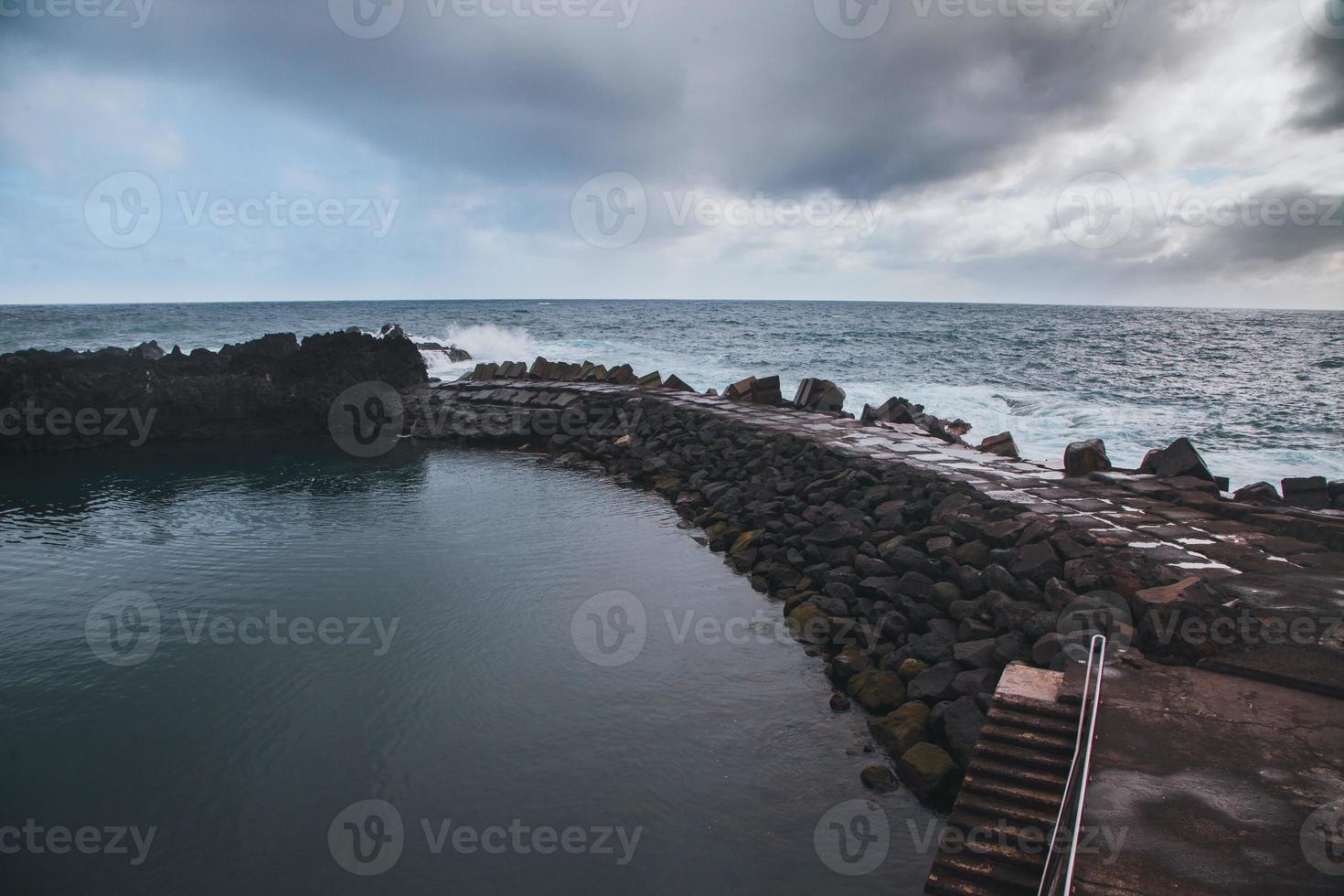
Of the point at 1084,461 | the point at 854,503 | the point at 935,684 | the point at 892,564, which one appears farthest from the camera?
the point at 854,503

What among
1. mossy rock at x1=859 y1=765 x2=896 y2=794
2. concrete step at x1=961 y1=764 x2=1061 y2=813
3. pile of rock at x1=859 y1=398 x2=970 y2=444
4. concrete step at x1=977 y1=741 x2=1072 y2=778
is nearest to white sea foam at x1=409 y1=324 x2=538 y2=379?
pile of rock at x1=859 y1=398 x2=970 y2=444

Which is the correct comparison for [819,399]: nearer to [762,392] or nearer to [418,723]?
[762,392]

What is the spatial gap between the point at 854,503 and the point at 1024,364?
88.6 feet

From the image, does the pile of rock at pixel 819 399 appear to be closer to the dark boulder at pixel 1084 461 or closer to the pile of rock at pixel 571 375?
the pile of rock at pixel 571 375

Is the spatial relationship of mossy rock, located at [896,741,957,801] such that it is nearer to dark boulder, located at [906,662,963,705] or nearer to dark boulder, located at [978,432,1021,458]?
dark boulder, located at [906,662,963,705]

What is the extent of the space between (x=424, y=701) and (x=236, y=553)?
16.8 feet

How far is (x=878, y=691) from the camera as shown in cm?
582

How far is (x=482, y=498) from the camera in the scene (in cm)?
1227

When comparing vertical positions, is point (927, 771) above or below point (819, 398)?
below

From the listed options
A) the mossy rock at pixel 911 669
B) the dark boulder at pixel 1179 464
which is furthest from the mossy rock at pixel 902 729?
the dark boulder at pixel 1179 464

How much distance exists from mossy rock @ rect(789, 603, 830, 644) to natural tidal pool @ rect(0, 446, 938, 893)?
0.22m

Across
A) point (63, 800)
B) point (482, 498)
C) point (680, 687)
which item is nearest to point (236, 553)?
point (482, 498)

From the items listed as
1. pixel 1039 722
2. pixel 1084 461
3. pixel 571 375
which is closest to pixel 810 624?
pixel 1039 722

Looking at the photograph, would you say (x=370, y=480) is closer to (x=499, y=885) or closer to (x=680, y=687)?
(x=680, y=687)
